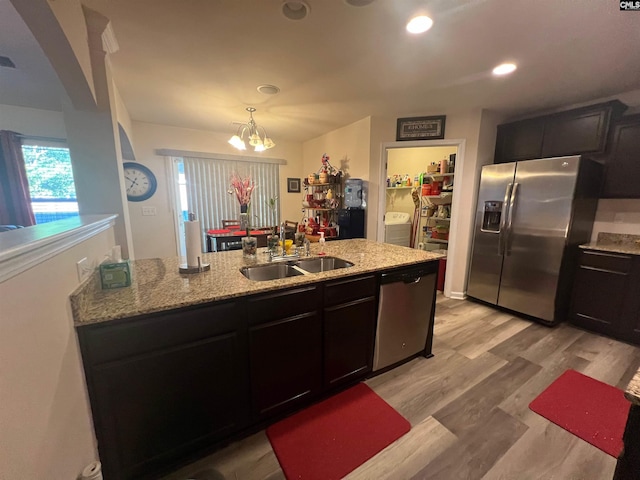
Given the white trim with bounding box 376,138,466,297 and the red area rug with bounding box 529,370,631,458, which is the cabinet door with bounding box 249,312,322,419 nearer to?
the red area rug with bounding box 529,370,631,458

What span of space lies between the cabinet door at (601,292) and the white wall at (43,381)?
159 inches

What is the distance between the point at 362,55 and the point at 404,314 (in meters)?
2.05

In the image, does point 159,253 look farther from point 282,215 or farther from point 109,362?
point 109,362

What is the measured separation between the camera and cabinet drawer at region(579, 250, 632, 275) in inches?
93.0

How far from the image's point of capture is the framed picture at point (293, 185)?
5.17 m

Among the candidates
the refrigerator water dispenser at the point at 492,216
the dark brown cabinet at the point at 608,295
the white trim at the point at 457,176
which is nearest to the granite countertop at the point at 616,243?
the dark brown cabinet at the point at 608,295

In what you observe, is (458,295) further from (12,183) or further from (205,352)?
(12,183)

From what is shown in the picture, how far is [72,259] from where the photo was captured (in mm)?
1094

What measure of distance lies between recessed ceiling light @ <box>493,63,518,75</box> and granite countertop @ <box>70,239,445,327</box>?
5.45 feet

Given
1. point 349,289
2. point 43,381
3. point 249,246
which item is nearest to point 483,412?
point 349,289

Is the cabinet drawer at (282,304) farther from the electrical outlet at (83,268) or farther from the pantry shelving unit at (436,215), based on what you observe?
the pantry shelving unit at (436,215)

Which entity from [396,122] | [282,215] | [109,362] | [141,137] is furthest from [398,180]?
[109,362]

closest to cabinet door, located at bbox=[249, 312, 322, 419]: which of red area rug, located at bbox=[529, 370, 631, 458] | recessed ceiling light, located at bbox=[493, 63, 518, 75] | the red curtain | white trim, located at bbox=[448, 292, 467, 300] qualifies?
red area rug, located at bbox=[529, 370, 631, 458]

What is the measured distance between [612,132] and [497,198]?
3.65 ft
